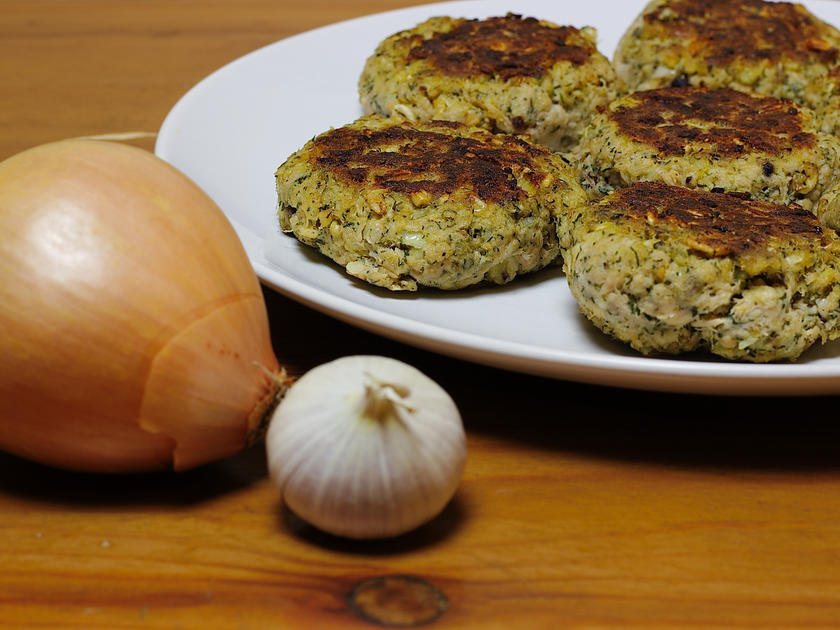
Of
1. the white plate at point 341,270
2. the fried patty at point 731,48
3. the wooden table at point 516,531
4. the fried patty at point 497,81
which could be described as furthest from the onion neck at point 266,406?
the fried patty at point 731,48

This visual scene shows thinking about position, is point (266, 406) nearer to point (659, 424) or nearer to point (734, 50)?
point (659, 424)

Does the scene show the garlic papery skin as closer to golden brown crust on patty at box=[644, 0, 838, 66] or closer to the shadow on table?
the shadow on table

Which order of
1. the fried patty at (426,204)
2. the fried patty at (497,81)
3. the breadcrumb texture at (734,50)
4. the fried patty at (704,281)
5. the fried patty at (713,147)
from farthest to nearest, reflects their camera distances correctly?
the breadcrumb texture at (734,50), the fried patty at (497,81), the fried patty at (713,147), the fried patty at (426,204), the fried patty at (704,281)

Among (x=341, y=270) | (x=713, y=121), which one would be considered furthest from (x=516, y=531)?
(x=713, y=121)

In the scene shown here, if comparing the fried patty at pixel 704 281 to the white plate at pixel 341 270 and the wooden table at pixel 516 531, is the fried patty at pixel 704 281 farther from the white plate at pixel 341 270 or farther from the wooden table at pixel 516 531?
the wooden table at pixel 516 531

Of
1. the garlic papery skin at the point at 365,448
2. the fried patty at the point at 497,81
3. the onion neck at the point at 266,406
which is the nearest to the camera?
the garlic papery skin at the point at 365,448

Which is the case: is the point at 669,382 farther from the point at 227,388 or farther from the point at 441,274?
the point at 227,388
